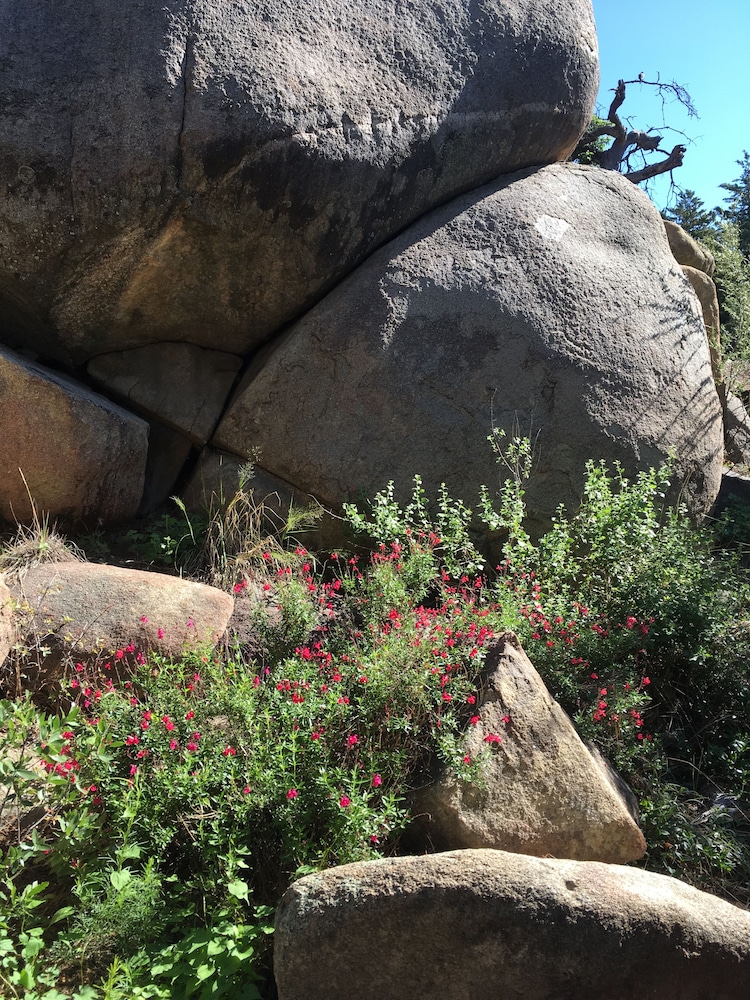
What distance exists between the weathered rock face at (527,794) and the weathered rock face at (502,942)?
27.9 inches

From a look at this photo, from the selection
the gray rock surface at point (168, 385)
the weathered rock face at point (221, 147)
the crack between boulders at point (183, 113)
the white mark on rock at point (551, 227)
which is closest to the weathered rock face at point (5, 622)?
the gray rock surface at point (168, 385)

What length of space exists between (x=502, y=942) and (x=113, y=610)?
224 cm

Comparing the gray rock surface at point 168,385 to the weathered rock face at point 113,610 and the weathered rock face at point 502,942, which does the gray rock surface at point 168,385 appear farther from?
the weathered rock face at point 502,942

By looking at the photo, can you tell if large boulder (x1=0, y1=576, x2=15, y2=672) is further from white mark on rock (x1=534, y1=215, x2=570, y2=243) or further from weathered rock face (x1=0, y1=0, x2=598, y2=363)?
white mark on rock (x1=534, y1=215, x2=570, y2=243)

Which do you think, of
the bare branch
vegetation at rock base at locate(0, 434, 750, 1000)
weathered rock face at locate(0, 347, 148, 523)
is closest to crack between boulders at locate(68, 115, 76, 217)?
weathered rock face at locate(0, 347, 148, 523)

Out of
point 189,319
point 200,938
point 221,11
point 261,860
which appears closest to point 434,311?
point 189,319

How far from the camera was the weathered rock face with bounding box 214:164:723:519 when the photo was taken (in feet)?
16.4

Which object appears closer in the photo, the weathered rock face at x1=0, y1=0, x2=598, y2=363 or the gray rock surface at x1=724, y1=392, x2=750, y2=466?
the weathered rock face at x1=0, y1=0, x2=598, y2=363

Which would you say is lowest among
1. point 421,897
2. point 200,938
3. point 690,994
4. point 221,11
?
point 200,938

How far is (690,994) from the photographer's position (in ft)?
7.77

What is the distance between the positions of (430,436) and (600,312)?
4.39 feet

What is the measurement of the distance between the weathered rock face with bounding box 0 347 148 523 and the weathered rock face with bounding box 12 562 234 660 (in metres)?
0.60

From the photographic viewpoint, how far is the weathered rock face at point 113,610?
3.79 m

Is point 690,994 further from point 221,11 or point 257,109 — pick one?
point 221,11
